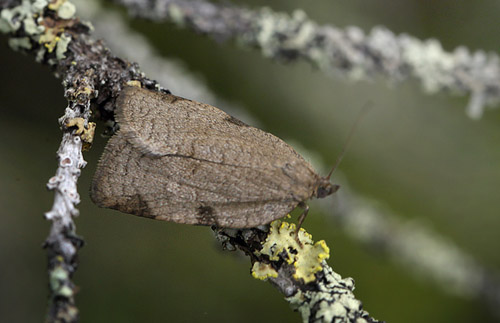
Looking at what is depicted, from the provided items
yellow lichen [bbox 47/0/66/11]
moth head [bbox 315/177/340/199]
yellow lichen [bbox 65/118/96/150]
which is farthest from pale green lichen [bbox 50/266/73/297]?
yellow lichen [bbox 47/0/66/11]

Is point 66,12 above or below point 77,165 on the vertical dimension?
above

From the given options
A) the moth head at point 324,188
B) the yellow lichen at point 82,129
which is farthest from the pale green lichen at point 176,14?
the moth head at point 324,188

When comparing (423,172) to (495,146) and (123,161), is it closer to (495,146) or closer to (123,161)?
(495,146)

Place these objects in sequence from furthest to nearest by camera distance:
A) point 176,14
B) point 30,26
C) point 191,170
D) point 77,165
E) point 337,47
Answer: point 337,47 < point 176,14 < point 30,26 < point 191,170 < point 77,165

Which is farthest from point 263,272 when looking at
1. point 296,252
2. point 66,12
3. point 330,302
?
point 66,12

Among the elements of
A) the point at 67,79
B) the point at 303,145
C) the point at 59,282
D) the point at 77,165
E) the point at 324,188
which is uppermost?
the point at 303,145

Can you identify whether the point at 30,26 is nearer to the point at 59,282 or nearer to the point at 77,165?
the point at 77,165

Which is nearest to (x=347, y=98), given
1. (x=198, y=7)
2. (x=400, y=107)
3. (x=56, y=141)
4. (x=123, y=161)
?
(x=400, y=107)
